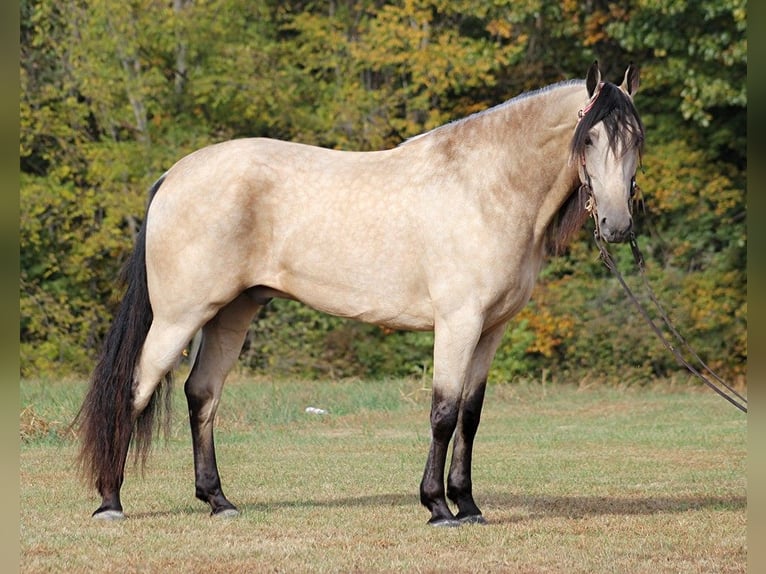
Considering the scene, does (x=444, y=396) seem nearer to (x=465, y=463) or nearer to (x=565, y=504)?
(x=465, y=463)

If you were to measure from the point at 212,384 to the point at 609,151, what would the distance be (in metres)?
2.68

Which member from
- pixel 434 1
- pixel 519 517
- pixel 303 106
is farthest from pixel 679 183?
pixel 519 517

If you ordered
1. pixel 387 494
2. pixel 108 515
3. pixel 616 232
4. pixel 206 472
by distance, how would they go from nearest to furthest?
1. pixel 616 232
2. pixel 108 515
3. pixel 206 472
4. pixel 387 494

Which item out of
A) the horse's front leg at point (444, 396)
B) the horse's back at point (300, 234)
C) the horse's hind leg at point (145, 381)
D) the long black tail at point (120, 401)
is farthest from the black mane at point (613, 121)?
the long black tail at point (120, 401)

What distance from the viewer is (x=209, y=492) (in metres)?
6.98

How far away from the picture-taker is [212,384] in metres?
7.16

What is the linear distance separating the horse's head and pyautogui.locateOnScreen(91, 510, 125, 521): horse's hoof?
3041 millimetres

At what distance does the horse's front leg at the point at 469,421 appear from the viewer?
6.79 metres

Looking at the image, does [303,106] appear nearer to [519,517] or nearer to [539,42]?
[539,42]

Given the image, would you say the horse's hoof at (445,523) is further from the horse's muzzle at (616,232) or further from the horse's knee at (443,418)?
the horse's muzzle at (616,232)

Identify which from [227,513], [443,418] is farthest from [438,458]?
[227,513]

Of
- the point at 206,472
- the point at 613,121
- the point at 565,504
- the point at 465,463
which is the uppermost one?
the point at 613,121

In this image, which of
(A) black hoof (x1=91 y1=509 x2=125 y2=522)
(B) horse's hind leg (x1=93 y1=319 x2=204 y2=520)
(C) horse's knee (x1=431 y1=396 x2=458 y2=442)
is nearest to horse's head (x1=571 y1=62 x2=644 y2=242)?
(C) horse's knee (x1=431 y1=396 x2=458 y2=442)

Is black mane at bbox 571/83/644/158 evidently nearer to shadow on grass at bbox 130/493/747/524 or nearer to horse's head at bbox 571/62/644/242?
horse's head at bbox 571/62/644/242
